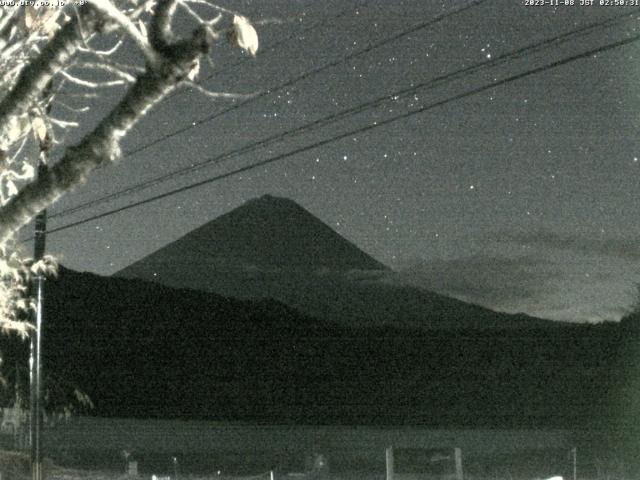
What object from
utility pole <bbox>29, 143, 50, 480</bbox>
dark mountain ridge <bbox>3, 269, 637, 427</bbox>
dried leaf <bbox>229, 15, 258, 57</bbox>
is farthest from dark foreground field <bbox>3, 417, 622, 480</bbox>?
dried leaf <bbox>229, 15, 258, 57</bbox>

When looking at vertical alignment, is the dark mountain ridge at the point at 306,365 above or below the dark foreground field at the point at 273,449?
above

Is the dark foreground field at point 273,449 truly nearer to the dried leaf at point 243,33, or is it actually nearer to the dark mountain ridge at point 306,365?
the dark mountain ridge at point 306,365

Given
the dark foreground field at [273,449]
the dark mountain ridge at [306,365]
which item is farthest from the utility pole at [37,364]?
the dark mountain ridge at [306,365]

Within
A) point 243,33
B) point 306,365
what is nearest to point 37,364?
point 243,33

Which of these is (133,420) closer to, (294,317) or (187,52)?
(294,317)

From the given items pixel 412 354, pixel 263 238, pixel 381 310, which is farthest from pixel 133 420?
pixel 263 238

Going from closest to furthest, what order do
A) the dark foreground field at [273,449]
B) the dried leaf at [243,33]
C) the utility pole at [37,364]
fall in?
the dried leaf at [243,33] < the utility pole at [37,364] < the dark foreground field at [273,449]

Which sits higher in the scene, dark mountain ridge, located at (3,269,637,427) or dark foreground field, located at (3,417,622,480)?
dark mountain ridge, located at (3,269,637,427)

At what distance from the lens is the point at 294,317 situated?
246 ft

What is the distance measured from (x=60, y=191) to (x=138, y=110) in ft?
1.56

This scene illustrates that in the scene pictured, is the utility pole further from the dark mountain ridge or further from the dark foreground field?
the dark mountain ridge

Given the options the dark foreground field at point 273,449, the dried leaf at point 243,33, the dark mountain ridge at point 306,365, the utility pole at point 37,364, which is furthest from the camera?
the dark mountain ridge at point 306,365

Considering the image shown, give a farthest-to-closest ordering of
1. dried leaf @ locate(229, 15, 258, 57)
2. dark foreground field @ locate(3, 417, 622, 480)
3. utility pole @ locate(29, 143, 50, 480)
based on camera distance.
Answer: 1. dark foreground field @ locate(3, 417, 622, 480)
2. utility pole @ locate(29, 143, 50, 480)
3. dried leaf @ locate(229, 15, 258, 57)

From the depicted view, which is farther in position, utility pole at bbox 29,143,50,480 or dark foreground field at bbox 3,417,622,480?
dark foreground field at bbox 3,417,622,480
